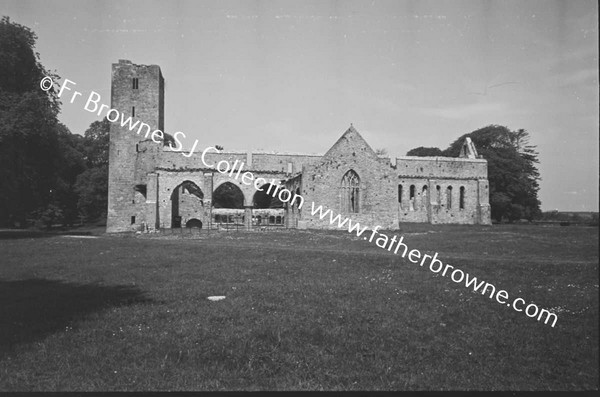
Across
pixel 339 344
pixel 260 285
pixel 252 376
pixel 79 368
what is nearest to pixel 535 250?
pixel 260 285

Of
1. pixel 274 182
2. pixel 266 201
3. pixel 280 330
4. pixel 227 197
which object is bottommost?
pixel 280 330

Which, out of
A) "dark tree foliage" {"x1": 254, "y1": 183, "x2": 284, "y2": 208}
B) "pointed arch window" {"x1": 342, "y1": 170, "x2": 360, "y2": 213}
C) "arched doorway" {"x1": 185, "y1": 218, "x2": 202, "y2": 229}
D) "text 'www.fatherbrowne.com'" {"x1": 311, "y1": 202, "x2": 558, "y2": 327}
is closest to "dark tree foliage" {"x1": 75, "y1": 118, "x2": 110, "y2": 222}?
"arched doorway" {"x1": 185, "y1": 218, "x2": 202, "y2": 229}

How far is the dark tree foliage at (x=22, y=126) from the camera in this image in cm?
959

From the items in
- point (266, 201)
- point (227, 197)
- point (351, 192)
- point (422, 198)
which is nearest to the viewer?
point (351, 192)

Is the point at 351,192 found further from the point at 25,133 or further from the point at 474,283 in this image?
the point at 25,133

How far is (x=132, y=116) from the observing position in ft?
143

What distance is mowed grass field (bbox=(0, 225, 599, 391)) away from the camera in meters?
5.42

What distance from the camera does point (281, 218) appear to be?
45750 mm

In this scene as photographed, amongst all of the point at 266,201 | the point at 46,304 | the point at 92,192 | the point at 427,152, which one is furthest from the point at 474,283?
the point at 427,152

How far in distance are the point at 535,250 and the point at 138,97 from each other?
39.2 meters

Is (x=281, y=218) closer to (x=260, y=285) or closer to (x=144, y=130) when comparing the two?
(x=144, y=130)

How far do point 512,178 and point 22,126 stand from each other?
60.3m

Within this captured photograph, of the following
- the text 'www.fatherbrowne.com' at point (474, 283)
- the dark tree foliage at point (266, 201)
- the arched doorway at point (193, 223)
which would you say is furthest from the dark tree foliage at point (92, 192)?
the text 'www.fatherbrowne.com' at point (474, 283)

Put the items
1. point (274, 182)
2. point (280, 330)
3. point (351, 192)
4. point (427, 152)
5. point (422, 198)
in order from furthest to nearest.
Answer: point (427, 152), point (422, 198), point (274, 182), point (351, 192), point (280, 330)
